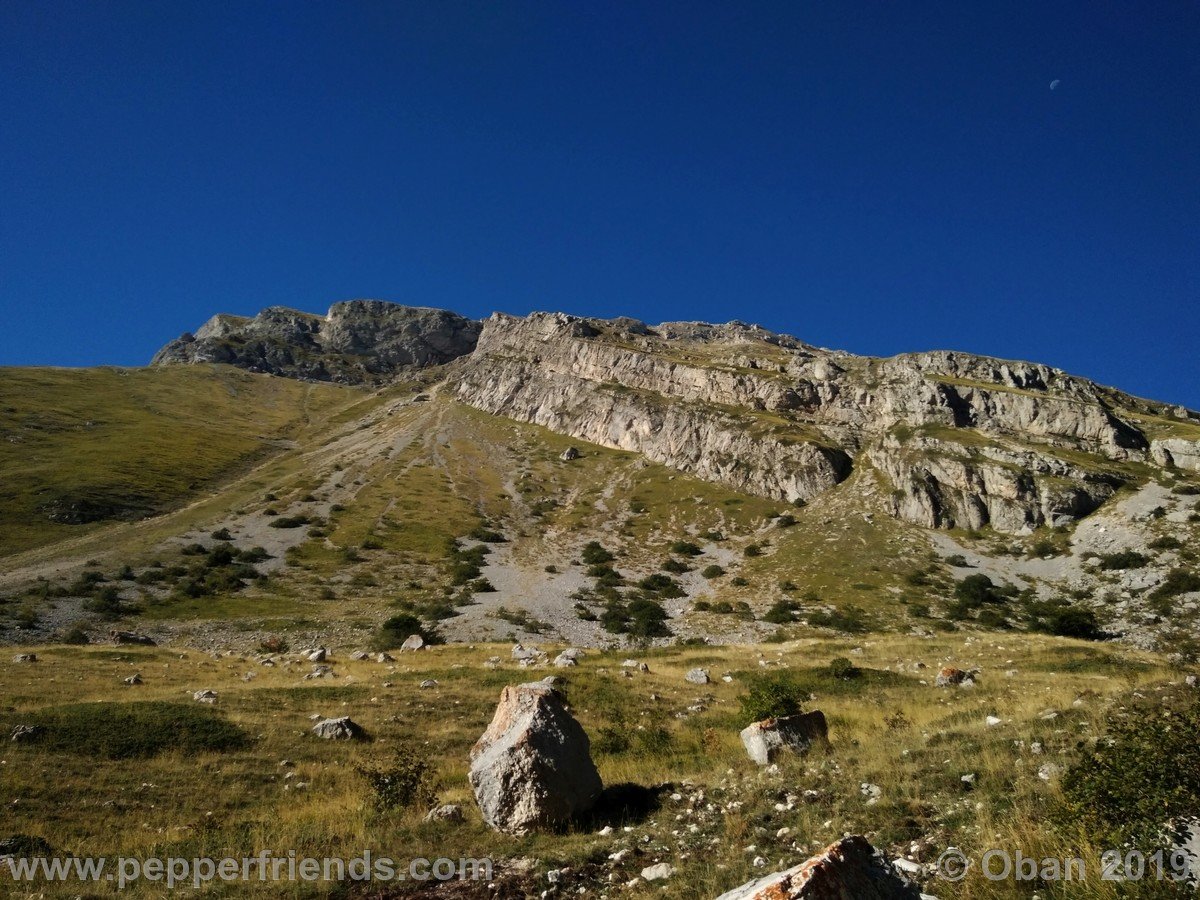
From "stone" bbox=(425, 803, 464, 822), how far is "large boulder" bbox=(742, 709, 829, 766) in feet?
22.5

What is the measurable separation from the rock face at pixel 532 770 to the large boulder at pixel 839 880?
20.4 feet

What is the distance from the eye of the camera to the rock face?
1115cm

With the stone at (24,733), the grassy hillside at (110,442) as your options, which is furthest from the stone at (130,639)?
the grassy hillside at (110,442)

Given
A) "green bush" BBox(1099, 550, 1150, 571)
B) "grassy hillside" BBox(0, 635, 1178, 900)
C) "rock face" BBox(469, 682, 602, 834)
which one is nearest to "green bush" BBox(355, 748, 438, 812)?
"grassy hillside" BBox(0, 635, 1178, 900)

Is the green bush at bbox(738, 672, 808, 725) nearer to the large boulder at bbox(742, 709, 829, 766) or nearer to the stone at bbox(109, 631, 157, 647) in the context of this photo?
the large boulder at bbox(742, 709, 829, 766)

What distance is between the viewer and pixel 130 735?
16.0 metres

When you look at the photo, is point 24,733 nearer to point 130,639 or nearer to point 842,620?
point 130,639

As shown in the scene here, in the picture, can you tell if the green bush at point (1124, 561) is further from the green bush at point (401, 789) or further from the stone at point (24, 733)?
the stone at point (24, 733)

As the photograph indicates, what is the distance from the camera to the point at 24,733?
15266mm

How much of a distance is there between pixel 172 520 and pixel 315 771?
91.9m

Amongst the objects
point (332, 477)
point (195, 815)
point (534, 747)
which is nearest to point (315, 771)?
point (195, 815)

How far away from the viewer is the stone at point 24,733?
593 inches

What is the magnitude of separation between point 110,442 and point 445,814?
150 metres

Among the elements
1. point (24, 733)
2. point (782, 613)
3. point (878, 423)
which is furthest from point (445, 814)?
point (878, 423)
